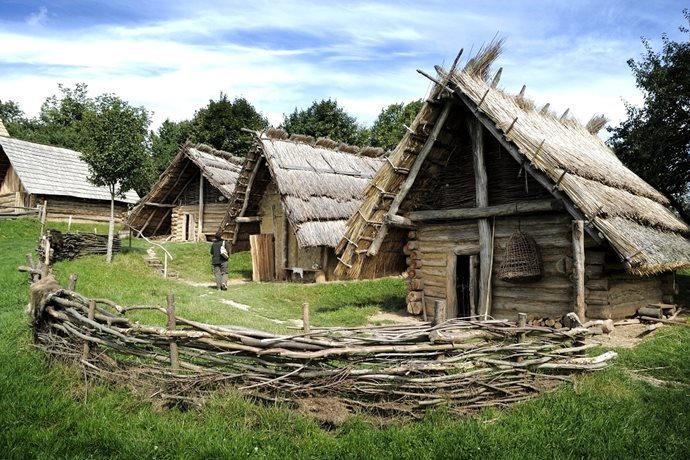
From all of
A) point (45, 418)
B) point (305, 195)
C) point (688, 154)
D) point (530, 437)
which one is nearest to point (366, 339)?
point (530, 437)

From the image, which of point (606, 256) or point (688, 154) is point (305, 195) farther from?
point (688, 154)

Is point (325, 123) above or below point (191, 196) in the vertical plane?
above

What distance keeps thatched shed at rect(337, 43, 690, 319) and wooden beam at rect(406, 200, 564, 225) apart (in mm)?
25

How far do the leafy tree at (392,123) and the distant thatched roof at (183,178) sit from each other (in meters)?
14.1

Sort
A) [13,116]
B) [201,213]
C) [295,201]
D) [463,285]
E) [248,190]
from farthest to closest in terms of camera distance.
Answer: [13,116] → [201,213] → [248,190] → [295,201] → [463,285]

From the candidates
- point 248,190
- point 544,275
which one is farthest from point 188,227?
point 544,275

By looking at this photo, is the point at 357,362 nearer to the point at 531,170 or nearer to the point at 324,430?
the point at 324,430

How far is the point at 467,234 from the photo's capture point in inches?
432

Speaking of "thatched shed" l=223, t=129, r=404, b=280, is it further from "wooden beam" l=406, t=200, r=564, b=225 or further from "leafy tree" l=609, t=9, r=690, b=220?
"leafy tree" l=609, t=9, r=690, b=220

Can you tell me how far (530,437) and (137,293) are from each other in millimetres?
9151

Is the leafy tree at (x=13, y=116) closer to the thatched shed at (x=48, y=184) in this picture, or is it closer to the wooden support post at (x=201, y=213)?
the thatched shed at (x=48, y=184)

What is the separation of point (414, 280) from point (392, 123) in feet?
97.3

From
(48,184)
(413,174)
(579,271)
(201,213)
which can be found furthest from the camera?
(48,184)

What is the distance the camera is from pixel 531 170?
8.81 meters
